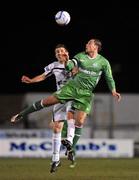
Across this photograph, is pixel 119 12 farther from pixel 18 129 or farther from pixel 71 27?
pixel 18 129

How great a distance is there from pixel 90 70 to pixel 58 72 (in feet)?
2.29

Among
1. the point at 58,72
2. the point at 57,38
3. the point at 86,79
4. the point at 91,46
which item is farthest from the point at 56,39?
the point at 91,46

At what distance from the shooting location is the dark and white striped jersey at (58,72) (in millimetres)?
14266

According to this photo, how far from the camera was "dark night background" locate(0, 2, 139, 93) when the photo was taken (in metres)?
34.6

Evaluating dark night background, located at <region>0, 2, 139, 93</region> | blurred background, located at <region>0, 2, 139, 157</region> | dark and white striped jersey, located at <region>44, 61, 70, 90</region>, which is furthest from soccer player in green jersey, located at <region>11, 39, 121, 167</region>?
dark night background, located at <region>0, 2, 139, 93</region>

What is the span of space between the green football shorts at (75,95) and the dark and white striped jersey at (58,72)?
44 centimetres

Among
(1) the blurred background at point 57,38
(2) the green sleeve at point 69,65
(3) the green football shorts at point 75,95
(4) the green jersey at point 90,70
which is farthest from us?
(1) the blurred background at point 57,38

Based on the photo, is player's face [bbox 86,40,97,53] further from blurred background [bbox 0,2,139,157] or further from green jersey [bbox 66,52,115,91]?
blurred background [bbox 0,2,139,157]

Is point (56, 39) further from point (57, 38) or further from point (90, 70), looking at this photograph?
point (90, 70)

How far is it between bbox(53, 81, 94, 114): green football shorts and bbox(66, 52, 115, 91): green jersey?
0.12 metres

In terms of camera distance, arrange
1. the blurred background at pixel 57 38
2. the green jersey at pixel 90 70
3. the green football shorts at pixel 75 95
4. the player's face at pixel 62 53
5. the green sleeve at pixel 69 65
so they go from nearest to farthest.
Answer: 1. the green football shorts at pixel 75 95
2. the green sleeve at pixel 69 65
3. the player's face at pixel 62 53
4. the green jersey at pixel 90 70
5. the blurred background at pixel 57 38

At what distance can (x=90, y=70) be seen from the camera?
14344mm

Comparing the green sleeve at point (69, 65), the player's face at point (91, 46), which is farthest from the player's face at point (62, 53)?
the player's face at point (91, 46)

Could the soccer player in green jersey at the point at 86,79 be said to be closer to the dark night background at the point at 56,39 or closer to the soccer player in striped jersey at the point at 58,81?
the soccer player in striped jersey at the point at 58,81
